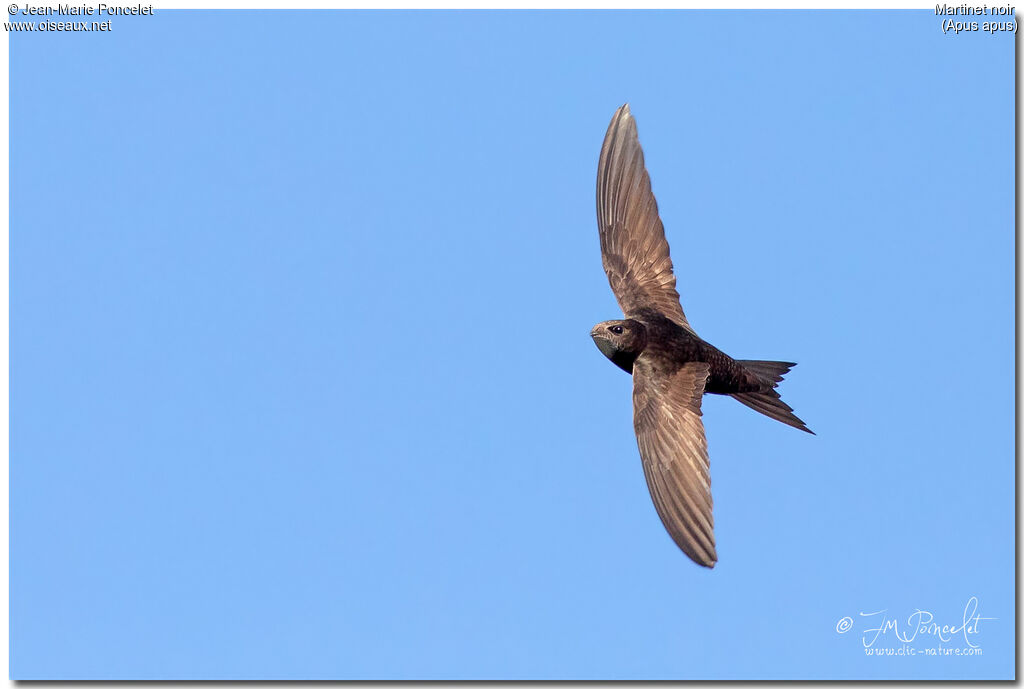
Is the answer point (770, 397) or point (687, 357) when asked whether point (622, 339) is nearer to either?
point (687, 357)

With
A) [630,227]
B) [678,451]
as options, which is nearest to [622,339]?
[678,451]

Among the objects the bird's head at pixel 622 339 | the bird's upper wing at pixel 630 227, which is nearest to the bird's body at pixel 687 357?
the bird's head at pixel 622 339

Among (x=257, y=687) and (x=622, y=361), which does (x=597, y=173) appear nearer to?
(x=622, y=361)

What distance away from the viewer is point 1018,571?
25.0 ft

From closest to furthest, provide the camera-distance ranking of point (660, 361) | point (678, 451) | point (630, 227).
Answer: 1. point (678, 451)
2. point (660, 361)
3. point (630, 227)

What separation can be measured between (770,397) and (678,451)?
41.3 inches

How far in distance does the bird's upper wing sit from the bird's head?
0.67 meters

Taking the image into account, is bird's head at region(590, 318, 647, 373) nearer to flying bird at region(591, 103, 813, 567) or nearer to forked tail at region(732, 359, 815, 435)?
flying bird at region(591, 103, 813, 567)

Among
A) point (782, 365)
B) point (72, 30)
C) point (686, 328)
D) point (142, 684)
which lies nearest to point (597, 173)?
point (686, 328)

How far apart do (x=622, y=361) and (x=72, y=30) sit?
170 inches

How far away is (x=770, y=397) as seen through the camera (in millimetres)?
7848

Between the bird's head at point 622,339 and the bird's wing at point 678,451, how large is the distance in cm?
9

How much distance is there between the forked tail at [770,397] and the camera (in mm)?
7711

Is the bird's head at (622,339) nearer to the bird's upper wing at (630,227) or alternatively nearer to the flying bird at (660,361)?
the flying bird at (660,361)
